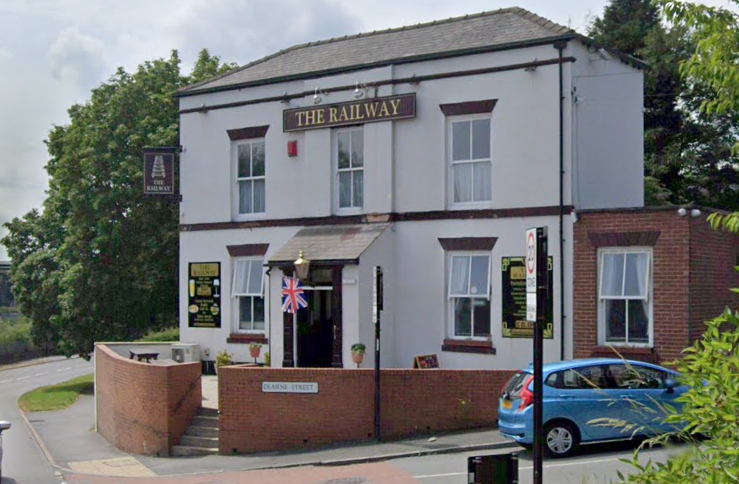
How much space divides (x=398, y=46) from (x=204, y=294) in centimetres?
833

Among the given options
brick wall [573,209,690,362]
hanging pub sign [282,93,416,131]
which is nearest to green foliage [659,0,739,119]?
brick wall [573,209,690,362]

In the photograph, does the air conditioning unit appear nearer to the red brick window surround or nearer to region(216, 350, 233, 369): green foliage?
region(216, 350, 233, 369): green foliage

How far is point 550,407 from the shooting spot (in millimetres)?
14516

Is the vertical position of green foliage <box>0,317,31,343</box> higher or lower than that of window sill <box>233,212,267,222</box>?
lower

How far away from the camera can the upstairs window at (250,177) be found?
23469 millimetres

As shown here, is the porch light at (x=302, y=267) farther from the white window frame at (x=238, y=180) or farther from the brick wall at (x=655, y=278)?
the brick wall at (x=655, y=278)

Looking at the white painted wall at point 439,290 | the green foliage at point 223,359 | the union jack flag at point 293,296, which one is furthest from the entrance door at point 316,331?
the green foliage at point 223,359

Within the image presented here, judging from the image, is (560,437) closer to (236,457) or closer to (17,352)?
(236,457)

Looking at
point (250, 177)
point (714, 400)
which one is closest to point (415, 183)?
point (250, 177)

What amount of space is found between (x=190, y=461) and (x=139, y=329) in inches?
626

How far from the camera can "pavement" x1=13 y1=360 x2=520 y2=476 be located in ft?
54.3

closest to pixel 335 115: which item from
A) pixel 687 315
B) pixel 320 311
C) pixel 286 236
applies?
pixel 286 236

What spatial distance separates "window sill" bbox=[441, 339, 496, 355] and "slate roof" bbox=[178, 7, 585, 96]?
20.8 feet

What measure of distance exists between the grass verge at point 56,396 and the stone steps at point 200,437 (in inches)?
532
